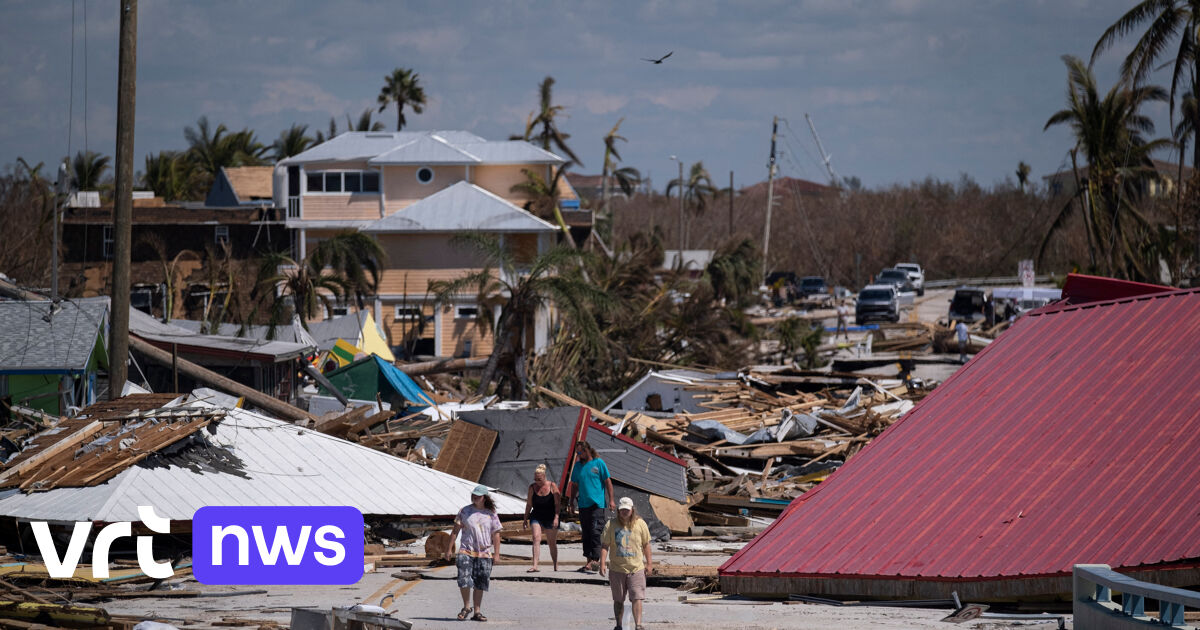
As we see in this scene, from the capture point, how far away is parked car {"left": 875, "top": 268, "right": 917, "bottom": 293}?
213 feet

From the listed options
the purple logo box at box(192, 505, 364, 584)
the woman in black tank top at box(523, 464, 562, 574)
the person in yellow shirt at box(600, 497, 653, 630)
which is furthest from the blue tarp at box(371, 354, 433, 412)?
the person in yellow shirt at box(600, 497, 653, 630)

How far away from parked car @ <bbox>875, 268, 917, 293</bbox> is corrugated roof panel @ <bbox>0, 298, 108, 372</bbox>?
159ft

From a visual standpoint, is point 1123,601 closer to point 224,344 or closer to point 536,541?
point 536,541

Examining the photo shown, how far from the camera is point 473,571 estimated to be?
442 inches

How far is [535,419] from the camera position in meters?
18.5

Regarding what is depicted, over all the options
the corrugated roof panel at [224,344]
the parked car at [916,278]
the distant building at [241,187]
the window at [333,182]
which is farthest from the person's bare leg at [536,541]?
the parked car at [916,278]

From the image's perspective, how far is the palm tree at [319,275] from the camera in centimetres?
3247

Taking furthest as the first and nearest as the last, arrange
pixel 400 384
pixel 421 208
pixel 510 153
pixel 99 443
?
pixel 510 153, pixel 421 208, pixel 400 384, pixel 99 443

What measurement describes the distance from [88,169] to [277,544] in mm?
57385

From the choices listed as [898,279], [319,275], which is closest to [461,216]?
[319,275]

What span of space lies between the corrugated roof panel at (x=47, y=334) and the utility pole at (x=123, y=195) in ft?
10.8

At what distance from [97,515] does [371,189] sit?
120 feet

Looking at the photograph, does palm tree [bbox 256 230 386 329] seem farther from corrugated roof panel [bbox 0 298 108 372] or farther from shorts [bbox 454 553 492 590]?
shorts [bbox 454 553 492 590]

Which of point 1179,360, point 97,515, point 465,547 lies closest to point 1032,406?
point 1179,360
